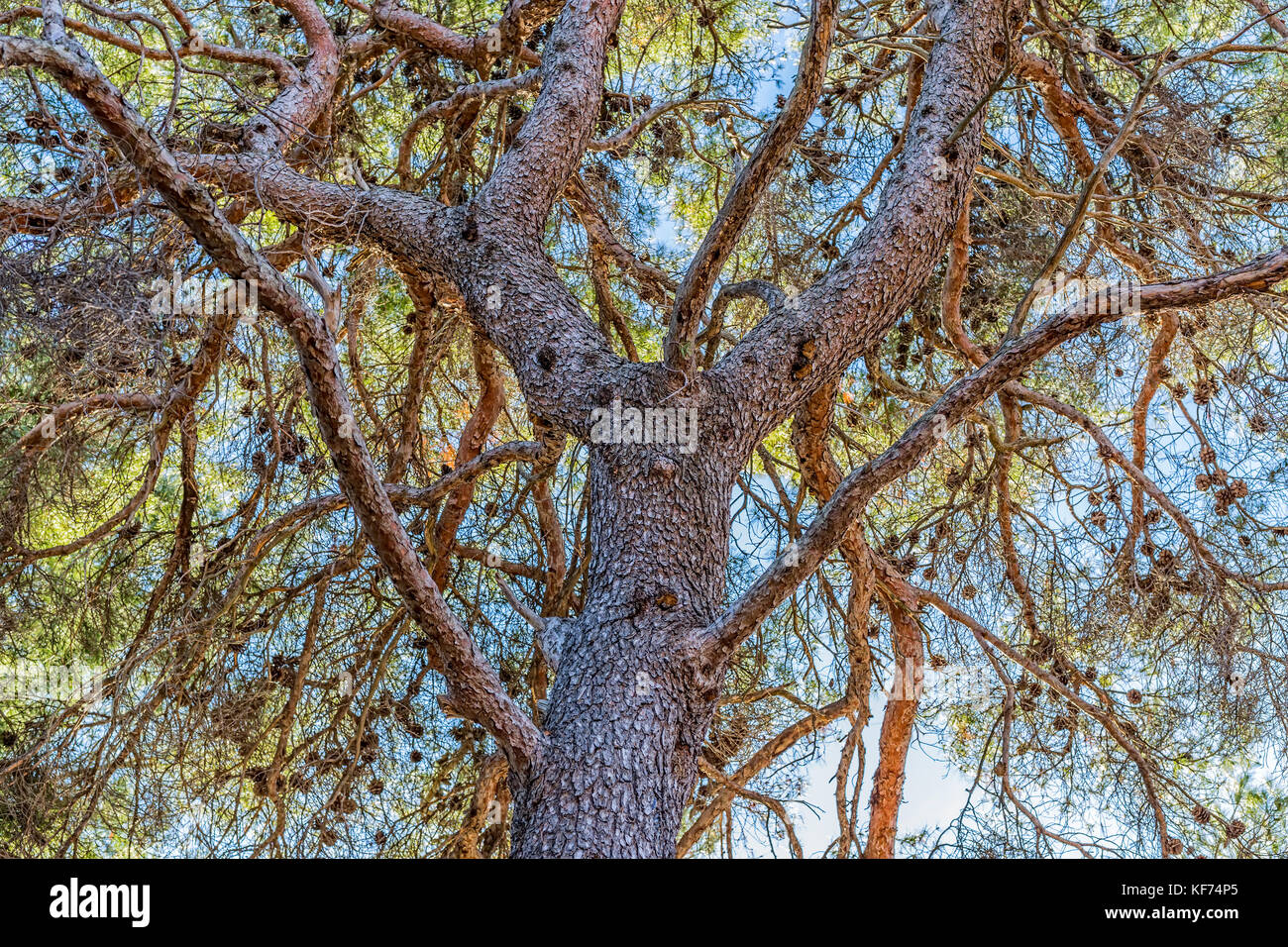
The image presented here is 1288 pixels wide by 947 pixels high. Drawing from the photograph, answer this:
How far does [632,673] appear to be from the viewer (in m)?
2.04

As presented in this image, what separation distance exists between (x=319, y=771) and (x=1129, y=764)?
2.62 metres

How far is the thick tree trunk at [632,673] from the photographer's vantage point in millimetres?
1886

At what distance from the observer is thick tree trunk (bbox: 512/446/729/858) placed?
189 centimetres

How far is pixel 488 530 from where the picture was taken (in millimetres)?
4078
